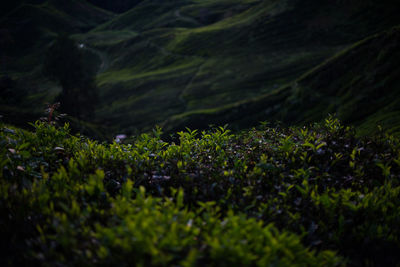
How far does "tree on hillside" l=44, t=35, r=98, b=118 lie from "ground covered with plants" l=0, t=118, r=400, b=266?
6679 centimetres

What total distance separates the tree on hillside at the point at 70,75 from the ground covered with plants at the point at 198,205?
6679 cm

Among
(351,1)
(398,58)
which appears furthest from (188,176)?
(351,1)

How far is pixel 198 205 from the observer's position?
5.42 metres

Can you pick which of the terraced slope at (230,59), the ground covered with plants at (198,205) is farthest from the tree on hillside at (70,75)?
the ground covered with plants at (198,205)

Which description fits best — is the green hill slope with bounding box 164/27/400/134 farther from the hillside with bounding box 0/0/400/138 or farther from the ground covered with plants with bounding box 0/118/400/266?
the ground covered with plants with bounding box 0/118/400/266

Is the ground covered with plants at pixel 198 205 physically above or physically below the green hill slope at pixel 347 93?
above

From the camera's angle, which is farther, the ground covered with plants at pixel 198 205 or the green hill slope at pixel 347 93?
the green hill slope at pixel 347 93

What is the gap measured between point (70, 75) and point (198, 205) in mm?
73504

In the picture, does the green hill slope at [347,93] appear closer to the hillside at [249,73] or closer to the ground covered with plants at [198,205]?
the hillside at [249,73]

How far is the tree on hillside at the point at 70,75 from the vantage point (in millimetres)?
68375

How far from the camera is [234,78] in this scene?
87438 millimetres

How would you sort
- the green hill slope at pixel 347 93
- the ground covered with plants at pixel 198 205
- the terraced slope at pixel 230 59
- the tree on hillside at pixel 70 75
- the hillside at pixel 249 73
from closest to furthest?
the ground covered with plants at pixel 198 205
the green hill slope at pixel 347 93
the hillside at pixel 249 73
the tree on hillside at pixel 70 75
the terraced slope at pixel 230 59

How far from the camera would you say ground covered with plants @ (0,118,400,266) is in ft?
12.0

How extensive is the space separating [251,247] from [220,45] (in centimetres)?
12067
